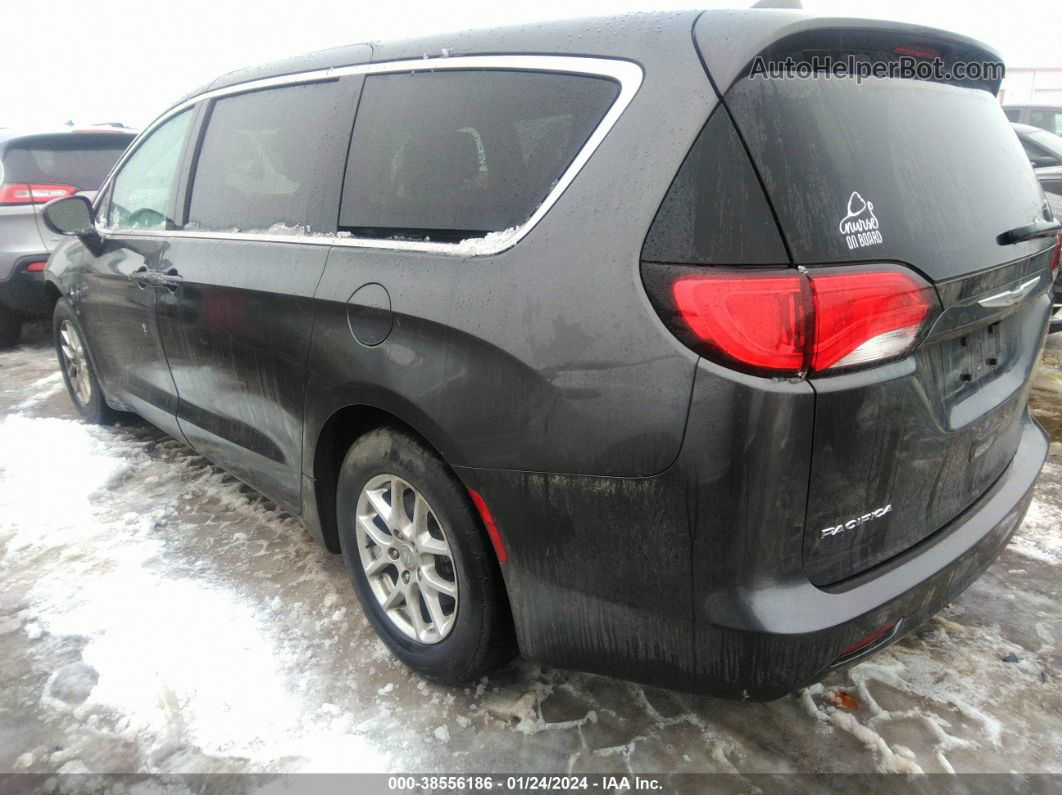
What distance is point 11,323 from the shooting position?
6496 mm

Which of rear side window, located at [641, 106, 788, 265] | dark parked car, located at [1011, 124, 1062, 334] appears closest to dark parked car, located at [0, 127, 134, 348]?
rear side window, located at [641, 106, 788, 265]

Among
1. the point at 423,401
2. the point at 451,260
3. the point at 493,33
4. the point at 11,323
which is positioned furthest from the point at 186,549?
the point at 11,323

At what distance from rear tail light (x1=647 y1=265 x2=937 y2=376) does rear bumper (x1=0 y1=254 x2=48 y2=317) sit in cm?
599

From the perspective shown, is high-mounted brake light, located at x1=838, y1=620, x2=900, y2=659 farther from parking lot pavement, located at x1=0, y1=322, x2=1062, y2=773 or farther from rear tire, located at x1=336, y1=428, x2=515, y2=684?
rear tire, located at x1=336, y1=428, x2=515, y2=684

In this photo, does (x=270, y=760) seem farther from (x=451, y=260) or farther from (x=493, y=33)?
(x=493, y=33)

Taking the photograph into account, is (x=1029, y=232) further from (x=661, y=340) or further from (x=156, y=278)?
(x=156, y=278)

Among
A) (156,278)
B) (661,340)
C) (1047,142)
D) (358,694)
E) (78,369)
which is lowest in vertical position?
(358,694)

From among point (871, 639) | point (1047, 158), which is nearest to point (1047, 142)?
point (1047, 158)

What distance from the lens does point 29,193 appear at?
585cm

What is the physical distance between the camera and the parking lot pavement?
6.50 feet

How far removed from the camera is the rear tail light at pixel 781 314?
4.62 ft

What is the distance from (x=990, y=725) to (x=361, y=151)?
2.42m

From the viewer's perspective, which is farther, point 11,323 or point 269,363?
point 11,323

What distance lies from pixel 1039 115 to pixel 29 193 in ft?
37.0
